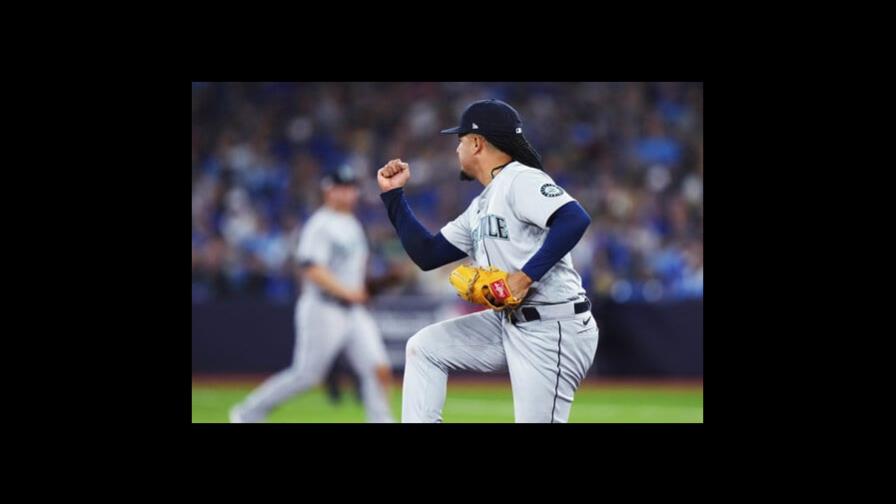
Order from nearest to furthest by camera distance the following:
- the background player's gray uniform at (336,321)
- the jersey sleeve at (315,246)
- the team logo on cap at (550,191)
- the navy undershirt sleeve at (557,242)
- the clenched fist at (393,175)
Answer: the navy undershirt sleeve at (557,242) → the team logo on cap at (550,191) → the clenched fist at (393,175) → the background player's gray uniform at (336,321) → the jersey sleeve at (315,246)

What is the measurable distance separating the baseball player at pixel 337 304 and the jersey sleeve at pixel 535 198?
12.6 feet

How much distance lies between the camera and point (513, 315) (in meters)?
5.30

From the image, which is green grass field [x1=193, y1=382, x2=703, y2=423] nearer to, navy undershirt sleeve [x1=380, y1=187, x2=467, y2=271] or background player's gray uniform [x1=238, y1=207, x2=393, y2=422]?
background player's gray uniform [x1=238, y1=207, x2=393, y2=422]

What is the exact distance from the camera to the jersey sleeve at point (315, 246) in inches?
364

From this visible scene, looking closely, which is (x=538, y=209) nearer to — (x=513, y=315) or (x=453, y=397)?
(x=513, y=315)

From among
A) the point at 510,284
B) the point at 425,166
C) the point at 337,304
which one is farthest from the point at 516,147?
the point at 425,166

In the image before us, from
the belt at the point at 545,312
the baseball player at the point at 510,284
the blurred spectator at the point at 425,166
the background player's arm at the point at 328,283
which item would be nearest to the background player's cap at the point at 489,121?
the baseball player at the point at 510,284

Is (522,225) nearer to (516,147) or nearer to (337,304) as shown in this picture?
(516,147)

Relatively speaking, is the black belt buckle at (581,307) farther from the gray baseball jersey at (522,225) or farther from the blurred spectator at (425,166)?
the blurred spectator at (425,166)

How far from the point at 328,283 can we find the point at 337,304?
0.22m

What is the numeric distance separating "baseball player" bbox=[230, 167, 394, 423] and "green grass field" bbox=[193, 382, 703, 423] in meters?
1.22

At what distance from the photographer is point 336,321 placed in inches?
359

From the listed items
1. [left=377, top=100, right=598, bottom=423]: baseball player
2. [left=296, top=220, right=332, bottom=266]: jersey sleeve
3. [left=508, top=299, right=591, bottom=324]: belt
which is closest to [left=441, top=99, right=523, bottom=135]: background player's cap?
[left=377, top=100, right=598, bottom=423]: baseball player

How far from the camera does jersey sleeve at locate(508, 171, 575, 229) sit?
505 cm
